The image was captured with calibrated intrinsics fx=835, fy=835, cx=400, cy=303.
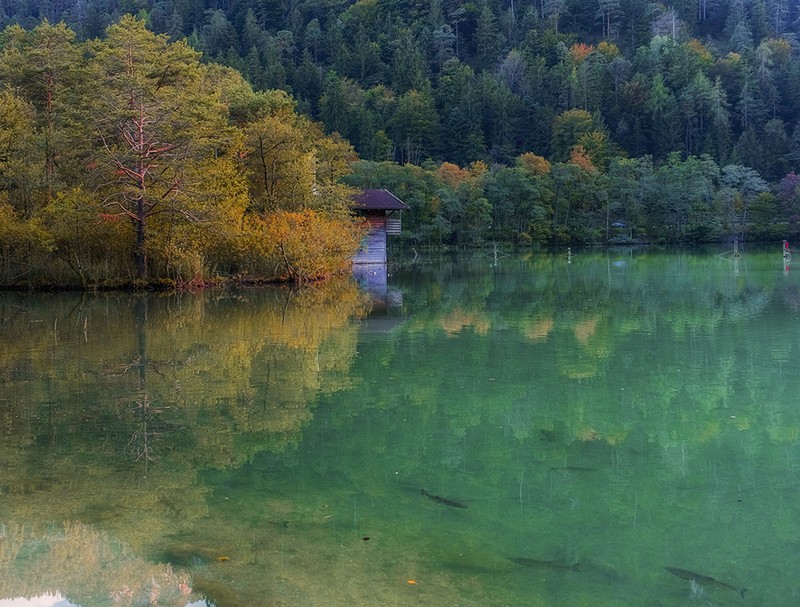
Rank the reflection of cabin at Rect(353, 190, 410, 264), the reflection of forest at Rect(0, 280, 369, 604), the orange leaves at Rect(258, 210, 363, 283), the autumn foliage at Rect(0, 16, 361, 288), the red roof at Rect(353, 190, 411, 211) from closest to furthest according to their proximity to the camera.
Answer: the reflection of forest at Rect(0, 280, 369, 604) < the autumn foliage at Rect(0, 16, 361, 288) < the orange leaves at Rect(258, 210, 363, 283) < the red roof at Rect(353, 190, 411, 211) < the reflection of cabin at Rect(353, 190, 410, 264)

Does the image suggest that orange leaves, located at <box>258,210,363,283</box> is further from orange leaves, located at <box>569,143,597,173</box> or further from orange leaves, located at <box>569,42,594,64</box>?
orange leaves, located at <box>569,42,594,64</box>

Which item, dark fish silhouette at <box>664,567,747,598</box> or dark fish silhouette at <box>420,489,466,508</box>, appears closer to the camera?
dark fish silhouette at <box>664,567,747,598</box>

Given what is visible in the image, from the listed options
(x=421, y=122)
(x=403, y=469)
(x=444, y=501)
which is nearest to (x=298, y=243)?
(x=403, y=469)

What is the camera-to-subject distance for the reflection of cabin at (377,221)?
35688 mm

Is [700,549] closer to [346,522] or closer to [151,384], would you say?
[346,522]

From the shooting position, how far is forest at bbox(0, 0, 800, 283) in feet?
73.5

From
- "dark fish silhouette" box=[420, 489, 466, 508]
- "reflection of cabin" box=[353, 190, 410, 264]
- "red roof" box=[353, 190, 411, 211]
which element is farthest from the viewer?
"reflection of cabin" box=[353, 190, 410, 264]

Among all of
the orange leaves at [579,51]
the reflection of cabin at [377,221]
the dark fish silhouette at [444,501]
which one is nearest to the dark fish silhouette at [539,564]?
the dark fish silhouette at [444,501]

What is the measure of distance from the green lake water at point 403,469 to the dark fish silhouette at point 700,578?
22mm

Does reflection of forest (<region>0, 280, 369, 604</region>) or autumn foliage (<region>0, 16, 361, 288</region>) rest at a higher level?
autumn foliage (<region>0, 16, 361, 288</region>)

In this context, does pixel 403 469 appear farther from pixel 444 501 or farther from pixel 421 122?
pixel 421 122

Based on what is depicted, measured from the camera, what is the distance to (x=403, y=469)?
18.9 feet

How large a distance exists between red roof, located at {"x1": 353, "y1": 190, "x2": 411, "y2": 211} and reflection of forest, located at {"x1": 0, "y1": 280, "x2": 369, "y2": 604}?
66.8ft

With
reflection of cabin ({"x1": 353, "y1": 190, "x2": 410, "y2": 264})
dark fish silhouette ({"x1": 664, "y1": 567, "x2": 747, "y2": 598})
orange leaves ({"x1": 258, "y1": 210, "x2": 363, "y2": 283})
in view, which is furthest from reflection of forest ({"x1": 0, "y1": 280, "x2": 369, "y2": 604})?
reflection of cabin ({"x1": 353, "y1": 190, "x2": 410, "y2": 264})
